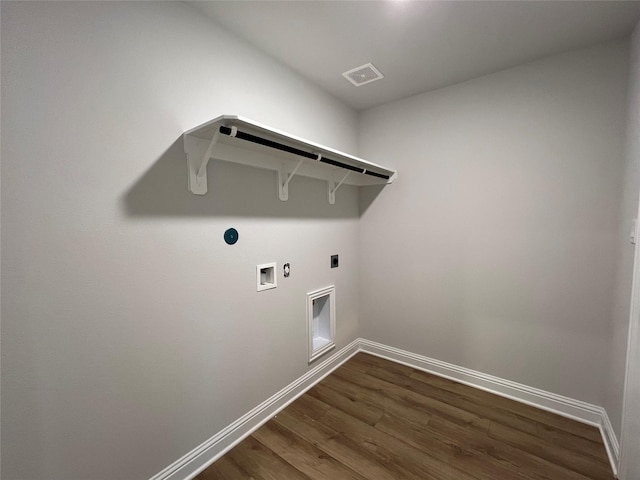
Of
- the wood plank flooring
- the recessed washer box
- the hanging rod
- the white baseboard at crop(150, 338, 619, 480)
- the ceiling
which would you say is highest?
the ceiling

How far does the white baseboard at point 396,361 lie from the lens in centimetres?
143

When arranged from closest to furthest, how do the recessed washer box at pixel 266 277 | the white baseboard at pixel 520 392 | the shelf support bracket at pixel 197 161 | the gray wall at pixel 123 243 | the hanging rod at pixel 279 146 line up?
1. the gray wall at pixel 123 243
2. the hanging rod at pixel 279 146
3. the shelf support bracket at pixel 197 161
4. the white baseboard at pixel 520 392
5. the recessed washer box at pixel 266 277

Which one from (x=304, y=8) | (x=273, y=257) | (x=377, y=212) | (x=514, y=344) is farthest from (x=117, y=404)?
(x=514, y=344)

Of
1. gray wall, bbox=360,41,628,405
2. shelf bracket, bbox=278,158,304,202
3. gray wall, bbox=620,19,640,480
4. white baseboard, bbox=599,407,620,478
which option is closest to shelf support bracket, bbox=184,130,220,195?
shelf bracket, bbox=278,158,304,202

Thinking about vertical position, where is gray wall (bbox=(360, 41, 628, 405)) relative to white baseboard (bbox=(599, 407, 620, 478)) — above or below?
above

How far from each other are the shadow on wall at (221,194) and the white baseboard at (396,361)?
1.31 meters

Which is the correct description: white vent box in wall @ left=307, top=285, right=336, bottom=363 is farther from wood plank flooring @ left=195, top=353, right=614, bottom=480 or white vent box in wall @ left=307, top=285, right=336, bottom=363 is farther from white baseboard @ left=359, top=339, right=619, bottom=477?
white baseboard @ left=359, top=339, right=619, bottom=477

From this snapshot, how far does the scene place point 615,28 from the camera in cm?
149

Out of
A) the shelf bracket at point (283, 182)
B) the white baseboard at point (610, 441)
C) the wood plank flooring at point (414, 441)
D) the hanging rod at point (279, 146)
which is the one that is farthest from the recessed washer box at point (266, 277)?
the white baseboard at point (610, 441)

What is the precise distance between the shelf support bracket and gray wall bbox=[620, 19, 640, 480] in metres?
2.20

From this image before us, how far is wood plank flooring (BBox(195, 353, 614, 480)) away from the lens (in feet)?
4.64

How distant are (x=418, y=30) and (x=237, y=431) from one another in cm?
269

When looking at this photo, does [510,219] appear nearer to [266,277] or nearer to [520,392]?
[520,392]

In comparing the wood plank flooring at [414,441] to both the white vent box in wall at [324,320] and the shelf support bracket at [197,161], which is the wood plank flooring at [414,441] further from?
the shelf support bracket at [197,161]
